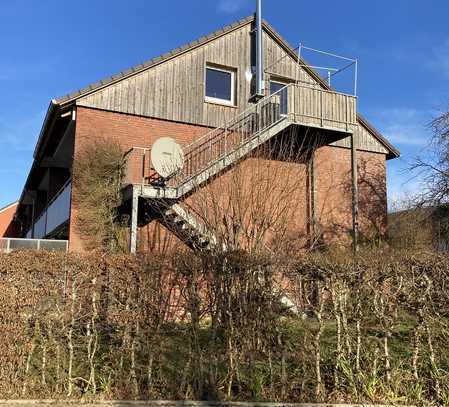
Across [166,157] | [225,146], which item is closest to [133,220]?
[166,157]

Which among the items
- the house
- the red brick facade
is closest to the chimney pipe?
the house

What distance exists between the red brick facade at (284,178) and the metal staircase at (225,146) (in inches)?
21.3

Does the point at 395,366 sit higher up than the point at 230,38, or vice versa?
the point at 230,38

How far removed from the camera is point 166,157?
14.0 m

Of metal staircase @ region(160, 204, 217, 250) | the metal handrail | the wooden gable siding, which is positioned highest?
the wooden gable siding

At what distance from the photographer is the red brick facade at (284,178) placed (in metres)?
12.1

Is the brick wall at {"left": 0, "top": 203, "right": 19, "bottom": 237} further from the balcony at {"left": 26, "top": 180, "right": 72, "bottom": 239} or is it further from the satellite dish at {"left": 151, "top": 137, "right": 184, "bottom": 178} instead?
the satellite dish at {"left": 151, "top": 137, "right": 184, "bottom": 178}

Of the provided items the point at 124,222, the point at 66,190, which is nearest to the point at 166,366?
the point at 124,222

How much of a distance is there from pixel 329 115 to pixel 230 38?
15.1 feet

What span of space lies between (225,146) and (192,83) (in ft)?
12.8

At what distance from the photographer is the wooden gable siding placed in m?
16.1

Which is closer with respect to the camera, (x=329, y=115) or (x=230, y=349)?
(x=230, y=349)

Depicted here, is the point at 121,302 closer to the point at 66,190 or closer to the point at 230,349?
the point at 230,349

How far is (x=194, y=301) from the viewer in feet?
22.7
